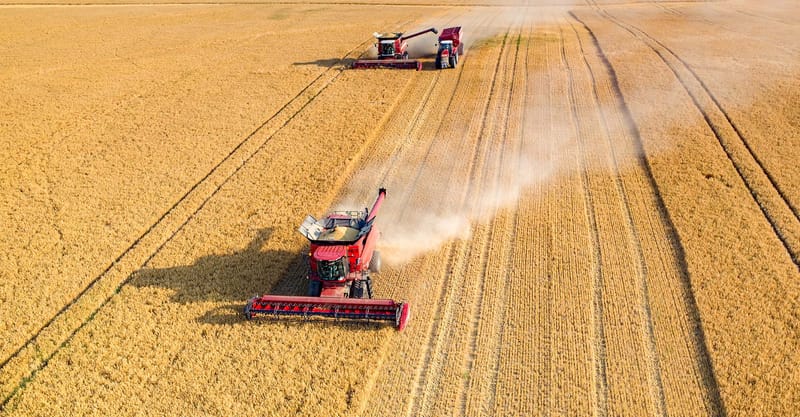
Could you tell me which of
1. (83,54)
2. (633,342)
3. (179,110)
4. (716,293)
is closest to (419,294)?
(633,342)

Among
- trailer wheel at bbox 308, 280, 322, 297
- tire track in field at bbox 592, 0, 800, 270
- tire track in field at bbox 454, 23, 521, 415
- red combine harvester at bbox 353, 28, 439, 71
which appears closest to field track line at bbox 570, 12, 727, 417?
tire track in field at bbox 592, 0, 800, 270

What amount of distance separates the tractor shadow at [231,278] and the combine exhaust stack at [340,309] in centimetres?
105

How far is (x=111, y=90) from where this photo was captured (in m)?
27.4

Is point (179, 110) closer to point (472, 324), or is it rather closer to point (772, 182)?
point (472, 324)

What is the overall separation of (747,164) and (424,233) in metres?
11.0

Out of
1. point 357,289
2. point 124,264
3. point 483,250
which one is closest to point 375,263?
point 357,289

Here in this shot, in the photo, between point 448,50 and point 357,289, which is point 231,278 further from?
point 448,50

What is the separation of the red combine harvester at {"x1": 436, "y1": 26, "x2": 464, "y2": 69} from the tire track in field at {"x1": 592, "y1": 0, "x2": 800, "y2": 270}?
10.7 meters

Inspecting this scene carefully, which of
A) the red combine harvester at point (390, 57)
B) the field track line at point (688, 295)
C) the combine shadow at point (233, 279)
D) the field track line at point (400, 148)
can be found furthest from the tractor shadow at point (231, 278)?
the red combine harvester at point (390, 57)

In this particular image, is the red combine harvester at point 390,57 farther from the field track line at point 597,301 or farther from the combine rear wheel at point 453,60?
the field track line at point 597,301

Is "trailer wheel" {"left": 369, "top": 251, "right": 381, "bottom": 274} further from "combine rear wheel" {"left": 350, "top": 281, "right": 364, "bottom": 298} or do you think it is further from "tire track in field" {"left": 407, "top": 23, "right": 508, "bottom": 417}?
"tire track in field" {"left": 407, "top": 23, "right": 508, "bottom": 417}

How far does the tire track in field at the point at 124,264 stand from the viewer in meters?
10.8

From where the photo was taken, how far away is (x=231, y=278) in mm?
12984

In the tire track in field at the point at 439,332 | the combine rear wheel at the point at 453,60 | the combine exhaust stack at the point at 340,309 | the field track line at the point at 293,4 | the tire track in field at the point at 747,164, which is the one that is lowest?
the tire track in field at the point at 439,332
